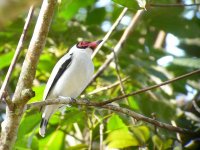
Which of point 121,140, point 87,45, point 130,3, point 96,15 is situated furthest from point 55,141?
point 96,15

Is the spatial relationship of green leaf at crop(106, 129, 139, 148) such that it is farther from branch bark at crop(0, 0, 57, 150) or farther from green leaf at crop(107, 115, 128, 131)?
branch bark at crop(0, 0, 57, 150)

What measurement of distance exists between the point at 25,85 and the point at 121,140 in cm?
115

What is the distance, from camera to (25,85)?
1803mm

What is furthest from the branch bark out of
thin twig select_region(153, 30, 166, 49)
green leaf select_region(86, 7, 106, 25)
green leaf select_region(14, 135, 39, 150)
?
thin twig select_region(153, 30, 166, 49)

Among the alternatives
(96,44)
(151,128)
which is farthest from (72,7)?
(151,128)

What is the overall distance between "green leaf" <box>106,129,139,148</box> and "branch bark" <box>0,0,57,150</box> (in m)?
1.07

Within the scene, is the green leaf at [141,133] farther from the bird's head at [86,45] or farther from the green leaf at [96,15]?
the green leaf at [96,15]

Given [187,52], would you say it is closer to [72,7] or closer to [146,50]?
[146,50]

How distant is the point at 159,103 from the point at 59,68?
39.8 inches

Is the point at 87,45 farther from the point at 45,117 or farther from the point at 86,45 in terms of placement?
the point at 45,117

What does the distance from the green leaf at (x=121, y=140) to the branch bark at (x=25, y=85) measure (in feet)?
3.51

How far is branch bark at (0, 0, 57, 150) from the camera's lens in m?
1.73

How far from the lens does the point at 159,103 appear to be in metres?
3.75

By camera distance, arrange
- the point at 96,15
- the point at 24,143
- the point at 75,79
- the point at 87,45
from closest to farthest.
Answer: the point at 24,143, the point at 75,79, the point at 87,45, the point at 96,15
